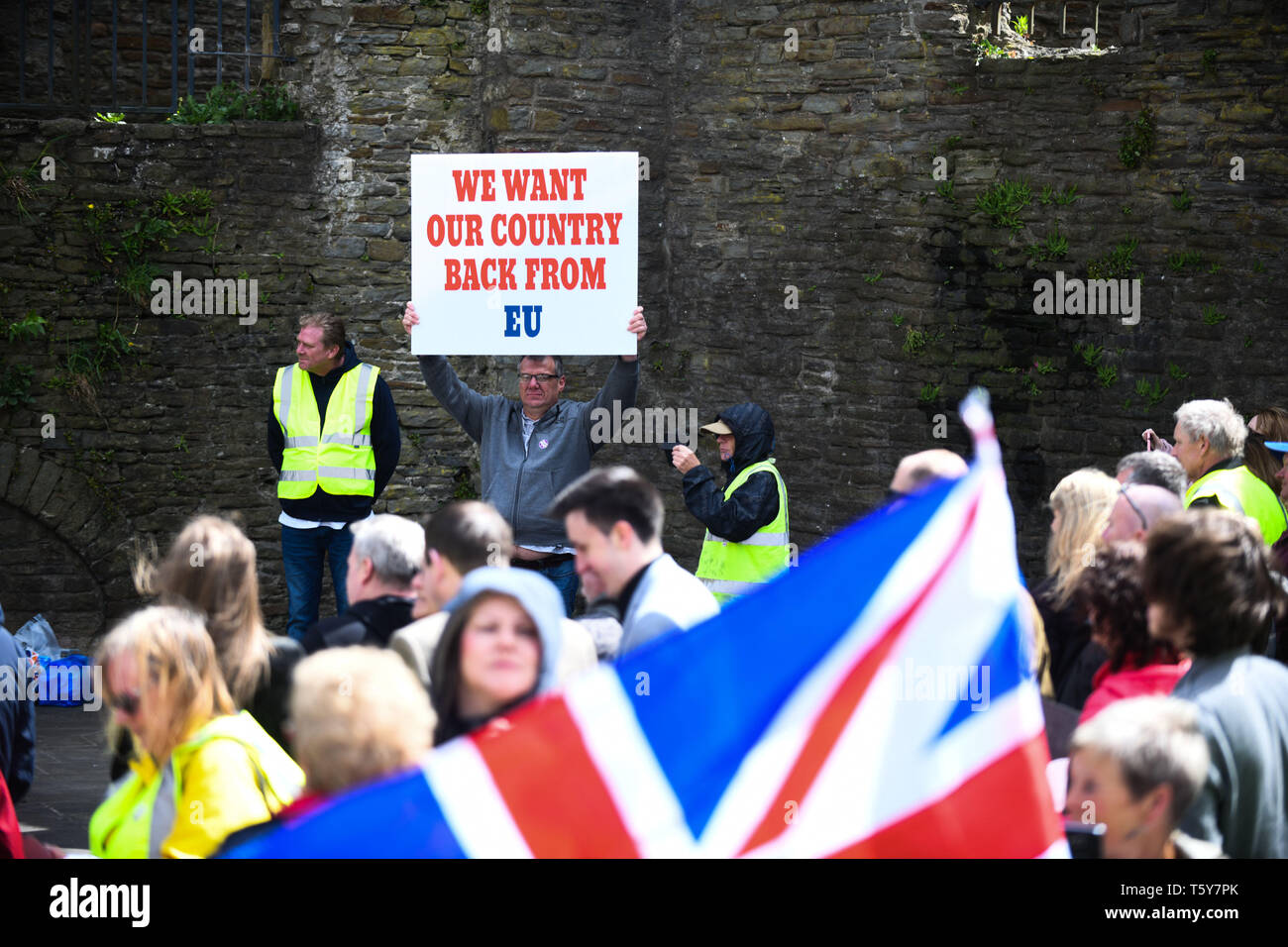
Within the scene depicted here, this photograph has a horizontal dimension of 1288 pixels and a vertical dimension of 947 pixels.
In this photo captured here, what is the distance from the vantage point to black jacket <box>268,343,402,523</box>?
268 inches

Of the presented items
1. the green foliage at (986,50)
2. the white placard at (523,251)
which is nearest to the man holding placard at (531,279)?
the white placard at (523,251)

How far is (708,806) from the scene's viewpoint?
251 cm

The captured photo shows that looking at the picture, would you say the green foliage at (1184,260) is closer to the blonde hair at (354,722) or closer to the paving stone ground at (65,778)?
the paving stone ground at (65,778)

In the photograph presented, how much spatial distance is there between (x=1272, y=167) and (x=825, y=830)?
21.3ft

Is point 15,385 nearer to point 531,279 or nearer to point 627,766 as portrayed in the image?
point 531,279

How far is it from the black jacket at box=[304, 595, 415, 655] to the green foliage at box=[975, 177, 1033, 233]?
5.68m

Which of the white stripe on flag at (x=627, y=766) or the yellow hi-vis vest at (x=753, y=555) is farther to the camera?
the yellow hi-vis vest at (x=753, y=555)

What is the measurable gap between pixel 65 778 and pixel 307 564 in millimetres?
1462

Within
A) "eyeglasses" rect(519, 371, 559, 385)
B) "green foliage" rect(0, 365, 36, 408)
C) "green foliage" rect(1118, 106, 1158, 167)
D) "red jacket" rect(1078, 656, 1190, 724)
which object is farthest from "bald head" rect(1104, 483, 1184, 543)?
"green foliage" rect(0, 365, 36, 408)

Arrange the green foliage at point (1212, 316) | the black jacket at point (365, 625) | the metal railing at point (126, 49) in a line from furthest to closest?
1. the metal railing at point (126, 49)
2. the green foliage at point (1212, 316)
3. the black jacket at point (365, 625)

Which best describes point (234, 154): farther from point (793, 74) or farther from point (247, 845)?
point (247, 845)

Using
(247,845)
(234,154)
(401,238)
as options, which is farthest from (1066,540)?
(234,154)

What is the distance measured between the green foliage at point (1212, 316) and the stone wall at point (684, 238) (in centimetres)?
40

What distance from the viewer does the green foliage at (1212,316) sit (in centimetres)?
780
